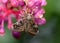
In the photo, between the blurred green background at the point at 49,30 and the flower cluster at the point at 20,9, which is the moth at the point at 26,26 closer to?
the flower cluster at the point at 20,9

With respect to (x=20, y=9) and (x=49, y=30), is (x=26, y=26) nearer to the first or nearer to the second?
(x=20, y=9)

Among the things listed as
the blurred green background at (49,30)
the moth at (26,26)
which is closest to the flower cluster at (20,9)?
the moth at (26,26)

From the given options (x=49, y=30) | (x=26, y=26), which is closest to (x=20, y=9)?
(x=26, y=26)

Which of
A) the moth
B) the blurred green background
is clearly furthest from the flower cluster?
the blurred green background

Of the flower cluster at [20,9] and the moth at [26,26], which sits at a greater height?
the flower cluster at [20,9]

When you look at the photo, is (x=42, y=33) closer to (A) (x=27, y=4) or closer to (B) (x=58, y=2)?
(B) (x=58, y=2)
